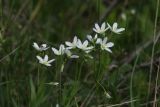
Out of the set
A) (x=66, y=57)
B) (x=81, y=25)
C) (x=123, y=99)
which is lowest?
(x=123, y=99)

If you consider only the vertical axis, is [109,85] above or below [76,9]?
below

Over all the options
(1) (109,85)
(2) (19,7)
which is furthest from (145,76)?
(2) (19,7)

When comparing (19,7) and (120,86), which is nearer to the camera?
(120,86)

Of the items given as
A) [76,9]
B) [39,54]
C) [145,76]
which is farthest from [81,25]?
[39,54]

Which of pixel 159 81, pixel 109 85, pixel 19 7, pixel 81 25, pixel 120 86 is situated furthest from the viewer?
pixel 81 25

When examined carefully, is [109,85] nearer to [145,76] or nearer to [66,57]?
[66,57]

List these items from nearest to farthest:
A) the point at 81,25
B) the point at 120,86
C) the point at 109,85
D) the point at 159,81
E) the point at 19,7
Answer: the point at 109,85 < the point at 159,81 < the point at 120,86 < the point at 19,7 < the point at 81,25
